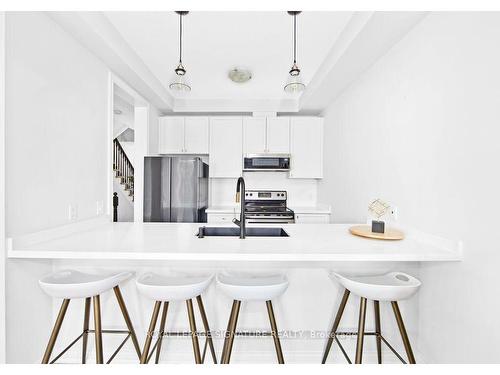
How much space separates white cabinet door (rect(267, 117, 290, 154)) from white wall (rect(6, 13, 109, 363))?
90.6 inches

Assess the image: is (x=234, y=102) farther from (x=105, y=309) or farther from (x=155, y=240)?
(x=105, y=309)

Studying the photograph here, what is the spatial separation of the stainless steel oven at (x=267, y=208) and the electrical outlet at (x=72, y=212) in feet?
6.62

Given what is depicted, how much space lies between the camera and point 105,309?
180cm

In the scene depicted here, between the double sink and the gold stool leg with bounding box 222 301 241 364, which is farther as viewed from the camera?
the double sink

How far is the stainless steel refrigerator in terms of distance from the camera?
3.13m

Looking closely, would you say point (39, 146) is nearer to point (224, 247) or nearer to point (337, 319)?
point (224, 247)

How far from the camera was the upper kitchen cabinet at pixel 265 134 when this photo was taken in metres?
3.80

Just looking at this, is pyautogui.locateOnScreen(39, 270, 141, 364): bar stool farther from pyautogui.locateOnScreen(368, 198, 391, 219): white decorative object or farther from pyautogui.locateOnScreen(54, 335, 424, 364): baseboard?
pyautogui.locateOnScreen(368, 198, 391, 219): white decorative object

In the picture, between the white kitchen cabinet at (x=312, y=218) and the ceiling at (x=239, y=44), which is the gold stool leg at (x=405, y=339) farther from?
the white kitchen cabinet at (x=312, y=218)

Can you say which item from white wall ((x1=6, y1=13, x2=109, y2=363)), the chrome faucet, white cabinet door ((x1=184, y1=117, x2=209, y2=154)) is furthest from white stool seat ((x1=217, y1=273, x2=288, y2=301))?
white cabinet door ((x1=184, y1=117, x2=209, y2=154))

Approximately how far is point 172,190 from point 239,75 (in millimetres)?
1533

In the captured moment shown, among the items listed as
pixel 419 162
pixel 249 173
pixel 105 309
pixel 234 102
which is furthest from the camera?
pixel 249 173

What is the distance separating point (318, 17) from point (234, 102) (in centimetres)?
198

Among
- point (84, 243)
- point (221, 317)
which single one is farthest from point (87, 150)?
point (221, 317)
